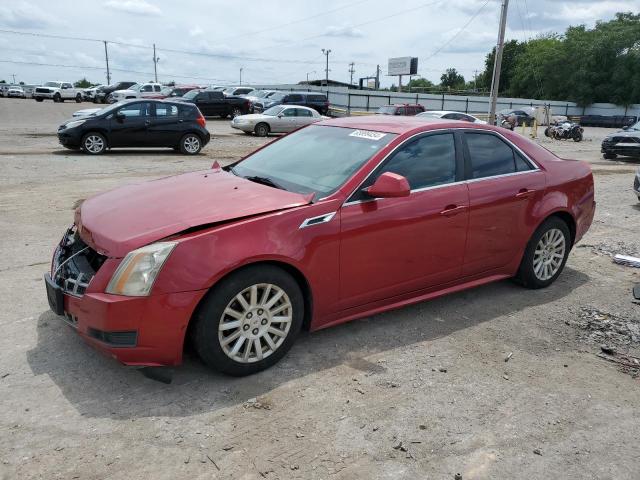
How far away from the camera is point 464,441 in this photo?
2990mm

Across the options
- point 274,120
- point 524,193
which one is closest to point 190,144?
point 274,120

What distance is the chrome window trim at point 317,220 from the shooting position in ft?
11.9

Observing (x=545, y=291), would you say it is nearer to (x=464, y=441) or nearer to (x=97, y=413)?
(x=464, y=441)

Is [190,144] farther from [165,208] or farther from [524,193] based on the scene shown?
[165,208]

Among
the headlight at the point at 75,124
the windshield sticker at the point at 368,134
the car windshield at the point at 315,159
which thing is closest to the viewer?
the car windshield at the point at 315,159

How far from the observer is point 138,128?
15.0 metres

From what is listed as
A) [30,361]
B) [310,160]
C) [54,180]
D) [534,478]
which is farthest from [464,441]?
[54,180]

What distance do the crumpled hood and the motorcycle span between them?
2939 centimetres

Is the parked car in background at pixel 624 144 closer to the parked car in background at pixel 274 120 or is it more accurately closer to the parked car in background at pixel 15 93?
the parked car in background at pixel 274 120

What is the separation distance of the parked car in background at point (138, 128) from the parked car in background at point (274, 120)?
7226 mm

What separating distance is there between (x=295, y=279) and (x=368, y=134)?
56.2 inches

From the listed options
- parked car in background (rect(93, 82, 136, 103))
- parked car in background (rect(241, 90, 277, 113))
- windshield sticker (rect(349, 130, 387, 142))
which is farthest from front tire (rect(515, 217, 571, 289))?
parked car in background (rect(93, 82, 136, 103))

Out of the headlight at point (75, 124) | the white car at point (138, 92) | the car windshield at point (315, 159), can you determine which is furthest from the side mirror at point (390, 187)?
the white car at point (138, 92)

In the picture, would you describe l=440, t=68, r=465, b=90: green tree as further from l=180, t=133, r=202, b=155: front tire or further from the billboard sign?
l=180, t=133, r=202, b=155: front tire
